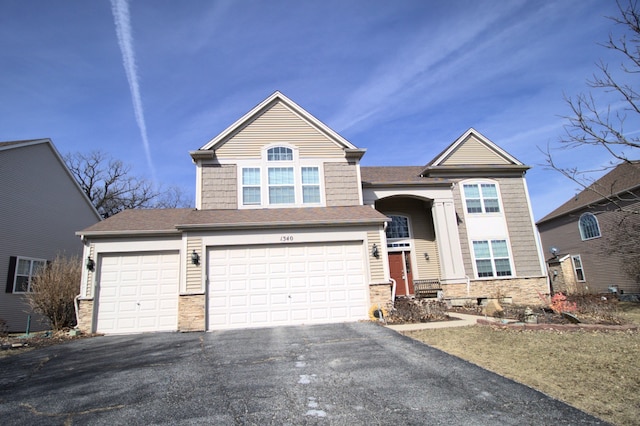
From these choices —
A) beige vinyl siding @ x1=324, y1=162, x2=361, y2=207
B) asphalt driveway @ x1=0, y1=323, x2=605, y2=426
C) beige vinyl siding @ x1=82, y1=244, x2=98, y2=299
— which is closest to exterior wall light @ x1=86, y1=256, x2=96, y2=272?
beige vinyl siding @ x1=82, y1=244, x2=98, y2=299

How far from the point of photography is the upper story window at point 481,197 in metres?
16.9

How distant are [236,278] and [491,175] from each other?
13.1 m

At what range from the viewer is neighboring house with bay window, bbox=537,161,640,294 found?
18.5m

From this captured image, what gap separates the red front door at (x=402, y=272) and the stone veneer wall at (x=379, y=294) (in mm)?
4201

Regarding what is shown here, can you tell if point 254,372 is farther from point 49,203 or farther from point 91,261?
point 49,203

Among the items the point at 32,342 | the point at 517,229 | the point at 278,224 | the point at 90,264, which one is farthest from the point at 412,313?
the point at 32,342

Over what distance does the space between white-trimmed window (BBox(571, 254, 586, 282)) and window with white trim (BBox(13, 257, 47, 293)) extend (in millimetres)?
29093

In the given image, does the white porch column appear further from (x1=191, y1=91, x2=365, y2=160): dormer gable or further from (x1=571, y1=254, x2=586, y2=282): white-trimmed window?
(x1=571, y1=254, x2=586, y2=282): white-trimmed window

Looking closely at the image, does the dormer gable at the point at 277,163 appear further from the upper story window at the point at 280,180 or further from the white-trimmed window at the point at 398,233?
the white-trimmed window at the point at 398,233

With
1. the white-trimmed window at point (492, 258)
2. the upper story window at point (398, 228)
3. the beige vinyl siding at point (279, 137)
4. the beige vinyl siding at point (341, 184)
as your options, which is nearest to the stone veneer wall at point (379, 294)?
the beige vinyl siding at point (341, 184)

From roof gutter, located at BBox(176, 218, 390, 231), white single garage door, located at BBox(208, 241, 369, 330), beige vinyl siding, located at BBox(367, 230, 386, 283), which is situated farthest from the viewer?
→ beige vinyl siding, located at BBox(367, 230, 386, 283)

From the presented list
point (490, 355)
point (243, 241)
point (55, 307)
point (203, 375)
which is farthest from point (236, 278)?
point (490, 355)

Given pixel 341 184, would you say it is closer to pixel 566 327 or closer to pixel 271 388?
pixel 566 327

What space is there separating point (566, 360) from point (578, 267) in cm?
2033
